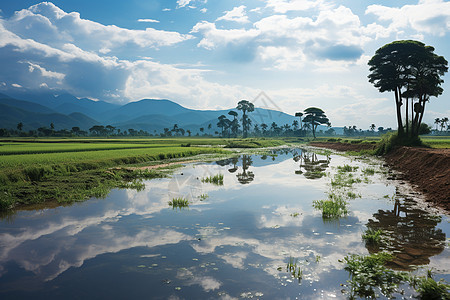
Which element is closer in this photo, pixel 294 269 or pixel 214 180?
pixel 294 269

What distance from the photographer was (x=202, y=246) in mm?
7570

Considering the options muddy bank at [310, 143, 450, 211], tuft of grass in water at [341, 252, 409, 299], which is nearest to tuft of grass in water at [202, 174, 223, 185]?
muddy bank at [310, 143, 450, 211]

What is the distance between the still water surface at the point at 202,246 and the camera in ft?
18.2

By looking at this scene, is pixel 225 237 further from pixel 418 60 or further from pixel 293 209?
pixel 418 60

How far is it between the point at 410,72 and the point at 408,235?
35.9 m

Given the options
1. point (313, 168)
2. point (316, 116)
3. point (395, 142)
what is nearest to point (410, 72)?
point (395, 142)

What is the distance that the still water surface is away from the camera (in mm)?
5535

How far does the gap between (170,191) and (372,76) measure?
36.9 meters

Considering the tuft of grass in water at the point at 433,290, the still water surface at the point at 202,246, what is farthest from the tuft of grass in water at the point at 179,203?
the tuft of grass in water at the point at 433,290

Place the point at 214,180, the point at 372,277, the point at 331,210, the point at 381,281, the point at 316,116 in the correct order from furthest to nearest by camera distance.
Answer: the point at 316,116 < the point at 214,180 < the point at 331,210 < the point at 372,277 < the point at 381,281

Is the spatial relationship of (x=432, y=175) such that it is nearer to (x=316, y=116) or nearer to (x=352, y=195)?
(x=352, y=195)

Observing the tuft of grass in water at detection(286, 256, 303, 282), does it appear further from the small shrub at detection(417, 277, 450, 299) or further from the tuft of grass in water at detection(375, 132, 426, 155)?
the tuft of grass in water at detection(375, 132, 426, 155)

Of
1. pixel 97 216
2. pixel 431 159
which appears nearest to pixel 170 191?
pixel 97 216

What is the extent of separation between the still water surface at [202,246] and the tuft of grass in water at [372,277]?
0.25 m
